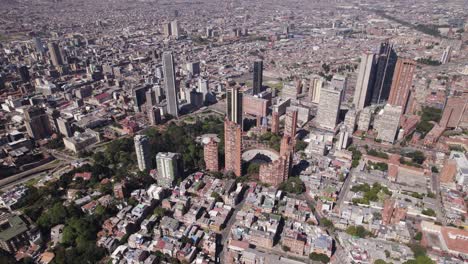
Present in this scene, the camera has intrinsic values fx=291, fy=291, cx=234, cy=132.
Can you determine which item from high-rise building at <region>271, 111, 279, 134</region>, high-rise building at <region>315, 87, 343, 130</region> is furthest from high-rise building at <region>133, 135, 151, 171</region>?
high-rise building at <region>315, 87, 343, 130</region>

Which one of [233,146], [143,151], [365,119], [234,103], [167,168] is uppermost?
[234,103]

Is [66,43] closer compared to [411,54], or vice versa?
[411,54]

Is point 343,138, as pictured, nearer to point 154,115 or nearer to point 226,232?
point 226,232

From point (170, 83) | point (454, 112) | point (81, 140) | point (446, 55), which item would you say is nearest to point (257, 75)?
point (170, 83)

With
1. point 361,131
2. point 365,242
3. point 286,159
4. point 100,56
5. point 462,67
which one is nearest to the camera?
point 365,242

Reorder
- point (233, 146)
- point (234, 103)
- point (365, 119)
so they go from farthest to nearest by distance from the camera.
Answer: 1. point (365, 119)
2. point (234, 103)
3. point (233, 146)

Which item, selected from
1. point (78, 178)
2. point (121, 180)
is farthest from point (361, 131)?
point (78, 178)

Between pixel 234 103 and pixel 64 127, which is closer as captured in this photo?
pixel 234 103

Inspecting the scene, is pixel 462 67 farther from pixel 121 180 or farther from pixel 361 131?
pixel 121 180
